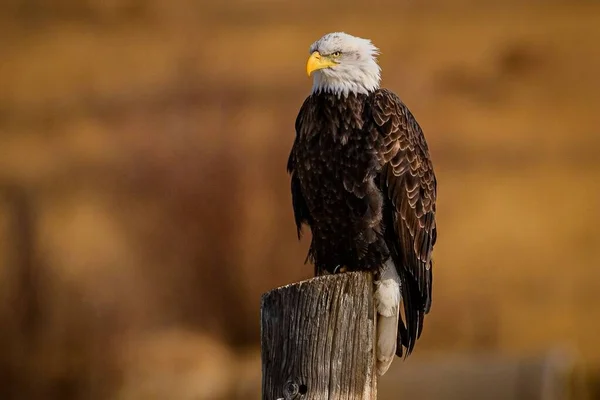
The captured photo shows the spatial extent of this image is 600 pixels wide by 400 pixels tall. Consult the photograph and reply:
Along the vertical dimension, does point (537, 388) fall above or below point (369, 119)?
below

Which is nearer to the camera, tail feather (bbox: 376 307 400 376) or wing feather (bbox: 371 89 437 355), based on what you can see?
tail feather (bbox: 376 307 400 376)

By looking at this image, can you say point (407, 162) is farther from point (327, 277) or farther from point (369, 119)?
point (327, 277)

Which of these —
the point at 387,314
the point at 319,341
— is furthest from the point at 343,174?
the point at 319,341

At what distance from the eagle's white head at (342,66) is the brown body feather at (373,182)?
0.05 meters

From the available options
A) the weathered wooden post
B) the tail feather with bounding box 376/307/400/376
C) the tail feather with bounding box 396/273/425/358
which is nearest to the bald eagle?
the tail feather with bounding box 396/273/425/358

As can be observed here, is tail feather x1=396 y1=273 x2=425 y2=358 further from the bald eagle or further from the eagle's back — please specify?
the eagle's back

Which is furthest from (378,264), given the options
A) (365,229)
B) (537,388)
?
(537,388)

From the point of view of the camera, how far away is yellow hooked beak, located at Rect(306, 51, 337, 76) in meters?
3.53

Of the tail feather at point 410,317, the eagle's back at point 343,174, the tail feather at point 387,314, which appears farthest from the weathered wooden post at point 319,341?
the eagle's back at point 343,174

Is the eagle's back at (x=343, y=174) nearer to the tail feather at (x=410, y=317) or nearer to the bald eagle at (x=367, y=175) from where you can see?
the bald eagle at (x=367, y=175)

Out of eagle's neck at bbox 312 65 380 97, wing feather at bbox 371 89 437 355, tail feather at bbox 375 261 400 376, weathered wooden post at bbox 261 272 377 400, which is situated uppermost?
eagle's neck at bbox 312 65 380 97

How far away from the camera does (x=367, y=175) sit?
347 cm

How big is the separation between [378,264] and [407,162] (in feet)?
1.25

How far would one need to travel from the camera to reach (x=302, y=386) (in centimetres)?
255
